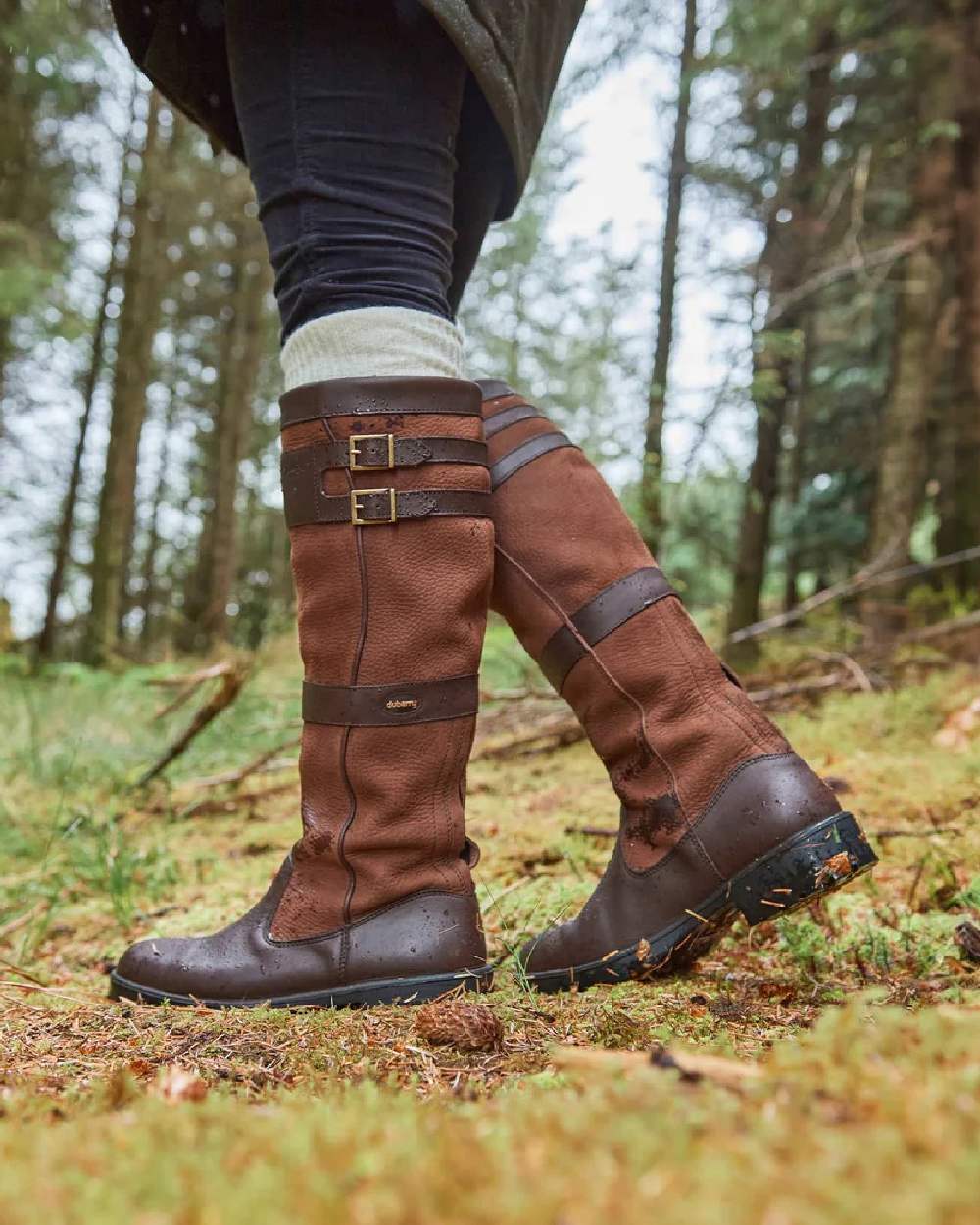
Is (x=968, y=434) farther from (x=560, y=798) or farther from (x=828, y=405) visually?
(x=828, y=405)

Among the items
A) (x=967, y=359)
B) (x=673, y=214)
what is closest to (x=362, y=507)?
(x=967, y=359)

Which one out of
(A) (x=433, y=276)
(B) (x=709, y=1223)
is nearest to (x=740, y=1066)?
(B) (x=709, y=1223)

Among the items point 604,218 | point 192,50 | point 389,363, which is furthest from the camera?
point 604,218

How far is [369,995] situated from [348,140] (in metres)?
1.25

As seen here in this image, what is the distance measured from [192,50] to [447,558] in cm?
100

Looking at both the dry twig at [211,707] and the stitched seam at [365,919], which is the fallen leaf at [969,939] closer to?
the stitched seam at [365,919]

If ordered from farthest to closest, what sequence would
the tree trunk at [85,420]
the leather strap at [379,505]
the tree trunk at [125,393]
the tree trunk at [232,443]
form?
the tree trunk at [232,443]
the tree trunk at [85,420]
the tree trunk at [125,393]
the leather strap at [379,505]

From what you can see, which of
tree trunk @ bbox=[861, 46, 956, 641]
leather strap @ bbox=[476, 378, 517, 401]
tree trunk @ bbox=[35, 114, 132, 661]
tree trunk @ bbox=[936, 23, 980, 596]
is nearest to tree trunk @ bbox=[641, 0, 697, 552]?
tree trunk @ bbox=[861, 46, 956, 641]

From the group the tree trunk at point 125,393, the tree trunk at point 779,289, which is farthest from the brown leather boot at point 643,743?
the tree trunk at point 125,393

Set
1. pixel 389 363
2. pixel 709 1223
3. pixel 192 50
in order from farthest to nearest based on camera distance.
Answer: pixel 192 50 → pixel 389 363 → pixel 709 1223

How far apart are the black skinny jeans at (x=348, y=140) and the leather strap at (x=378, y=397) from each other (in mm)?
123

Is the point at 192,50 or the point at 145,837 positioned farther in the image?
the point at 145,837

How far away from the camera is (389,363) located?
1498 mm

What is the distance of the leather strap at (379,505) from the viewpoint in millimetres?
1489
